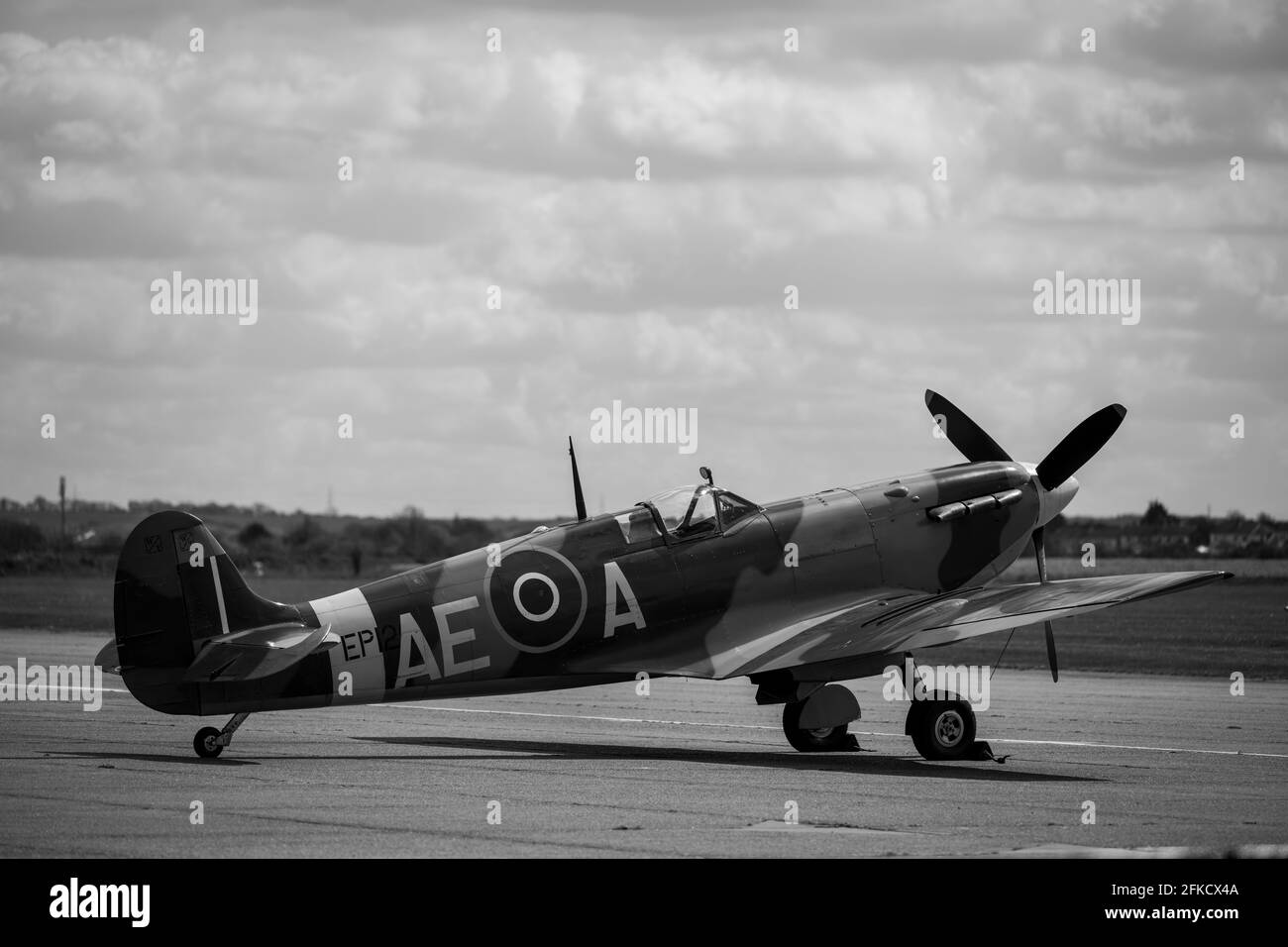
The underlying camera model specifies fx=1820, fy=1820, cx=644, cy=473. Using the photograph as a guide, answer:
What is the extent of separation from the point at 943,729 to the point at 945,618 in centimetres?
108

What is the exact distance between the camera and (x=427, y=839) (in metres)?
12.1

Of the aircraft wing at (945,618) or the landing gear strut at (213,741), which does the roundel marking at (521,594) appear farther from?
the landing gear strut at (213,741)

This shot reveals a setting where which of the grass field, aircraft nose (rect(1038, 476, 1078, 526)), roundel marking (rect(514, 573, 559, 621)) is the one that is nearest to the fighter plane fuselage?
roundel marking (rect(514, 573, 559, 621))

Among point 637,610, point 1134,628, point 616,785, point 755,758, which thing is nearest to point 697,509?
point 637,610

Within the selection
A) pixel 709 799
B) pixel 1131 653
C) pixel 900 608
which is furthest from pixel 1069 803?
pixel 1131 653

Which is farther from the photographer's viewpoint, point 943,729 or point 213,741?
point 943,729

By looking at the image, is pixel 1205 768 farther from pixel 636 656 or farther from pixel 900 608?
pixel 636 656

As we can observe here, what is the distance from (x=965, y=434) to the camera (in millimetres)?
22500

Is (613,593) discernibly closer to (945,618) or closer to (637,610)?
(637,610)

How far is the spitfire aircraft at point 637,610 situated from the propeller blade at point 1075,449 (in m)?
1.24

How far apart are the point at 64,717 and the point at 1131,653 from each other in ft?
78.5

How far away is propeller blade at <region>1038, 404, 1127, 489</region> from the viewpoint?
21469 millimetres
